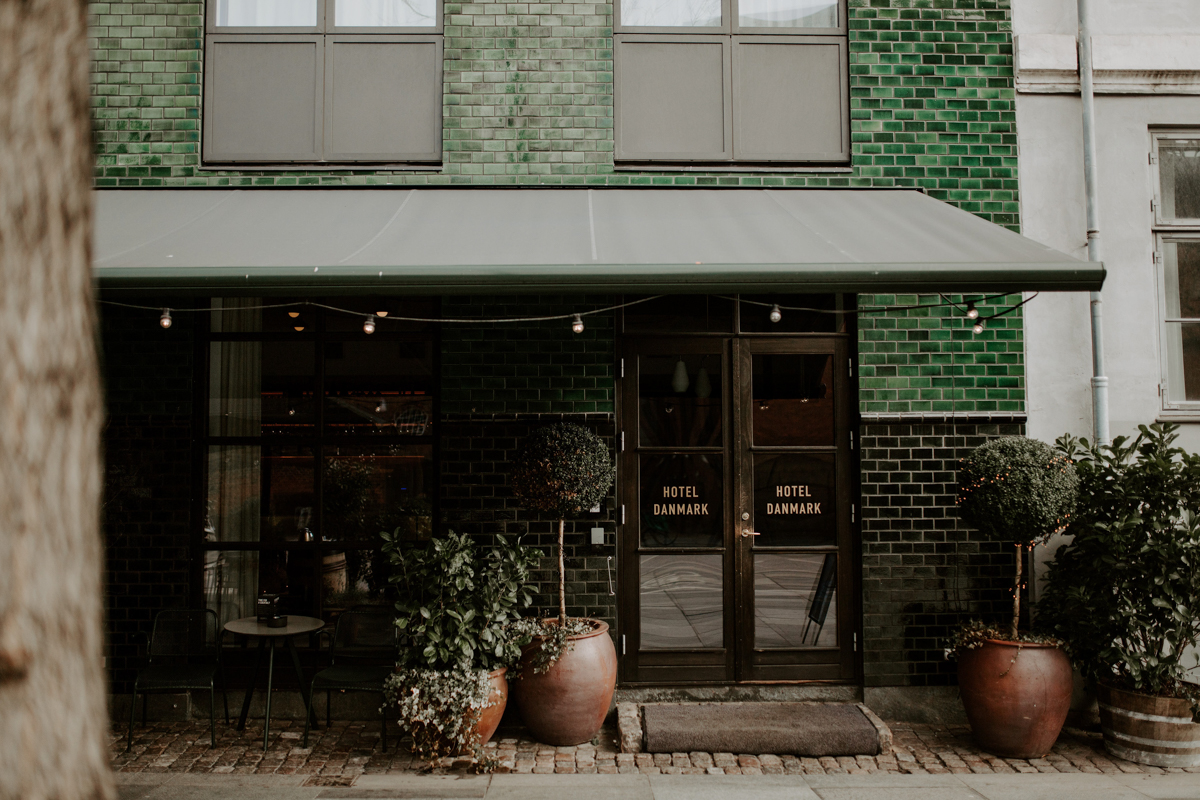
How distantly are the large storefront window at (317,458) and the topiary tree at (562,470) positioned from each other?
1154 mm

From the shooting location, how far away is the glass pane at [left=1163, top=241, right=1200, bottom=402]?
6.24 metres

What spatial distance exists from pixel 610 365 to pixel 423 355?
149 cm

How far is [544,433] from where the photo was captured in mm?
5293

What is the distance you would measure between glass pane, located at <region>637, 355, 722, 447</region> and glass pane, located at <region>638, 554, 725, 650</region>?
925 millimetres

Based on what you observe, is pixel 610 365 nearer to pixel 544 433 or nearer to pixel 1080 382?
pixel 544 433

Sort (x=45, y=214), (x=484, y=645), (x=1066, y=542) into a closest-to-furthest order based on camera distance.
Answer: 1. (x=45, y=214)
2. (x=484, y=645)
3. (x=1066, y=542)

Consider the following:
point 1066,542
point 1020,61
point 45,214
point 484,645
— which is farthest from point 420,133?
point 1066,542

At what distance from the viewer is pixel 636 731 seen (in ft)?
17.1

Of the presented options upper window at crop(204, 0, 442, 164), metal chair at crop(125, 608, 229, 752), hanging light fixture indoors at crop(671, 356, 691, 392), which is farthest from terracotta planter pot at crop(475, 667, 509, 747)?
upper window at crop(204, 0, 442, 164)

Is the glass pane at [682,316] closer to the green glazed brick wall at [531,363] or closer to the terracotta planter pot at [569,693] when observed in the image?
the green glazed brick wall at [531,363]

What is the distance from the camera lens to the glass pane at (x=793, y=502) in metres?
6.09

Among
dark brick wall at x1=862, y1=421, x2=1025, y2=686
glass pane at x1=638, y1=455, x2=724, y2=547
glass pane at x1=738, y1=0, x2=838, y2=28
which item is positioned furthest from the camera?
glass pane at x1=738, y1=0, x2=838, y2=28

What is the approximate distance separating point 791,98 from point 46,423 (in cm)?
614

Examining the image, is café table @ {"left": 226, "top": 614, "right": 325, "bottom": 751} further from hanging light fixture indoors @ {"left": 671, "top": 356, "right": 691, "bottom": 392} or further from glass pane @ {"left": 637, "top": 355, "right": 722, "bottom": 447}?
hanging light fixture indoors @ {"left": 671, "top": 356, "right": 691, "bottom": 392}
